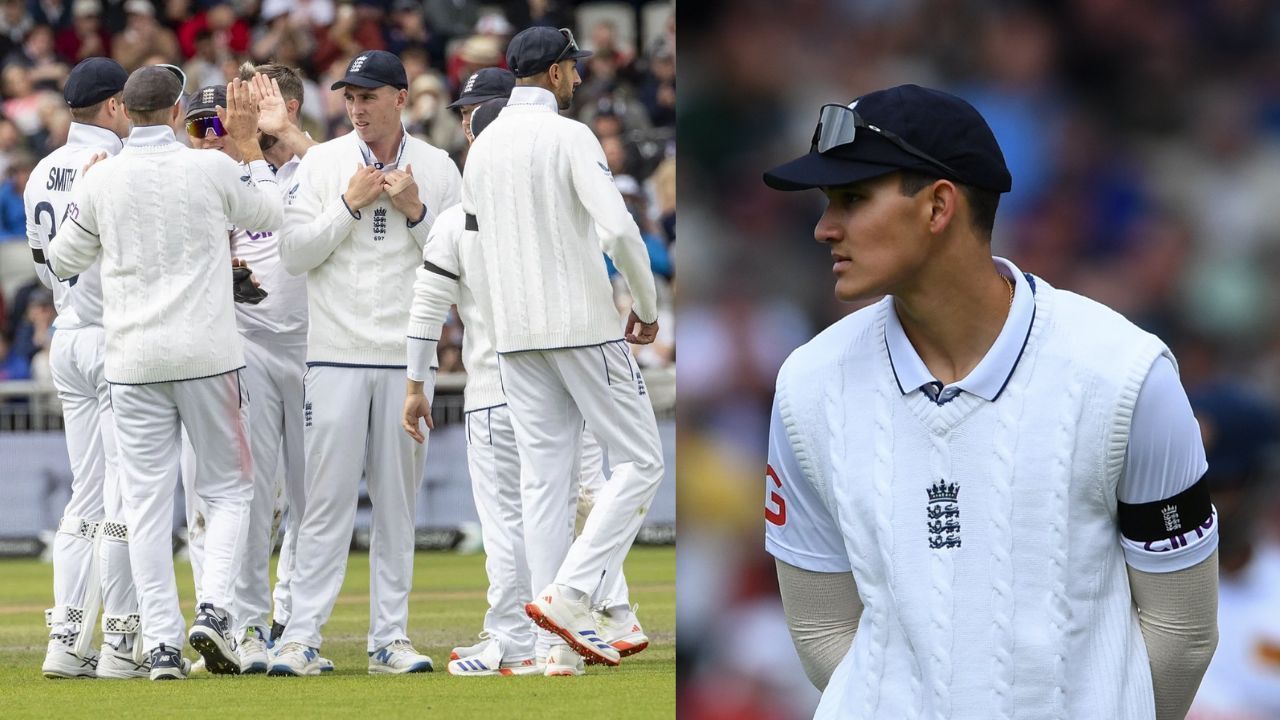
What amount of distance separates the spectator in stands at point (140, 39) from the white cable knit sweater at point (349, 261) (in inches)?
457

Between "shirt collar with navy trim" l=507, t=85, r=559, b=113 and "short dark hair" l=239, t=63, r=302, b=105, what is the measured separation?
1465mm

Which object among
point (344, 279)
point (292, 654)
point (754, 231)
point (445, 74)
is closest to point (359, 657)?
point (292, 654)

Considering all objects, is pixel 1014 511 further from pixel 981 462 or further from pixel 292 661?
pixel 292 661

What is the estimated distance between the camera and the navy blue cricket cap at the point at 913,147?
2664 millimetres

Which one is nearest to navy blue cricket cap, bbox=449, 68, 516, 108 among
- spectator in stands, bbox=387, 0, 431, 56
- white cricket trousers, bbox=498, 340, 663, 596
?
white cricket trousers, bbox=498, 340, 663, 596

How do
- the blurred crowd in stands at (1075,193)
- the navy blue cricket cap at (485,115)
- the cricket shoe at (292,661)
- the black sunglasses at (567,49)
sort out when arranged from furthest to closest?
1. the navy blue cricket cap at (485,115)
2. the cricket shoe at (292,661)
3. the black sunglasses at (567,49)
4. the blurred crowd in stands at (1075,193)

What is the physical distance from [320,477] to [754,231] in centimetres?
436

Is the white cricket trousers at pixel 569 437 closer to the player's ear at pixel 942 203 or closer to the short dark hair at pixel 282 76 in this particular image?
the short dark hair at pixel 282 76

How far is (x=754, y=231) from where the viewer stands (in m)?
3.49

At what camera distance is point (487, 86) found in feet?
26.4

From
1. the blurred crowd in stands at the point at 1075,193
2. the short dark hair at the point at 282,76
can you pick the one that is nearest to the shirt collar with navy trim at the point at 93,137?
the short dark hair at the point at 282,76

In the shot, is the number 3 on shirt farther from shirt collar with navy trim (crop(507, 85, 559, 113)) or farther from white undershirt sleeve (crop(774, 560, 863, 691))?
shirt collar with navy trim (crop(507, 85, 559, 113))

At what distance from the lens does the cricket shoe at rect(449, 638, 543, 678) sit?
24.0 feet

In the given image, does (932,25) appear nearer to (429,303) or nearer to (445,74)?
(429,303)
